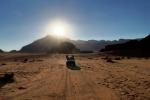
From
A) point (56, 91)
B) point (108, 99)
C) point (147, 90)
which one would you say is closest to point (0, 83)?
point (56, 91)

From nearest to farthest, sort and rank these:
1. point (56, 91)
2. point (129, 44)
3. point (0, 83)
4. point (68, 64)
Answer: point (56, 91) < point (0, 83) < point (68, 64) < point (129, 44)

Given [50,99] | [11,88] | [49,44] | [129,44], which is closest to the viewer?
[50,99]

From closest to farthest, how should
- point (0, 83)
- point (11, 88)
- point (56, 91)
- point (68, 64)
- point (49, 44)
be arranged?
point (56, 91) → point (11, 88) → point (0, 83) → point (68, 64) → point (49, 44)

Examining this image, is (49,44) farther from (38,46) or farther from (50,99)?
(50,99)

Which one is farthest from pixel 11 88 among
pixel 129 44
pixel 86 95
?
pixel 129 44

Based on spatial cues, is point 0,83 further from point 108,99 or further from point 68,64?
point 68,64

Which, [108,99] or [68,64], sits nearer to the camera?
[108,99]

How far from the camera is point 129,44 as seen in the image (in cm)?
10150

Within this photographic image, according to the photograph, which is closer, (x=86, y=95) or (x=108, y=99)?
(x=108, y=99)

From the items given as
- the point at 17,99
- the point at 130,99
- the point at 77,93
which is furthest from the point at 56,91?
the point at 130,99

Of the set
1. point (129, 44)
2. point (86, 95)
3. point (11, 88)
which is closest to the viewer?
point (86, 95)

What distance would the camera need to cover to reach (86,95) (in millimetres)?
12992

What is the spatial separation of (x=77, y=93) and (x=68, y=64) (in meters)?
21.2

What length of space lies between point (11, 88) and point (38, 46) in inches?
7034
